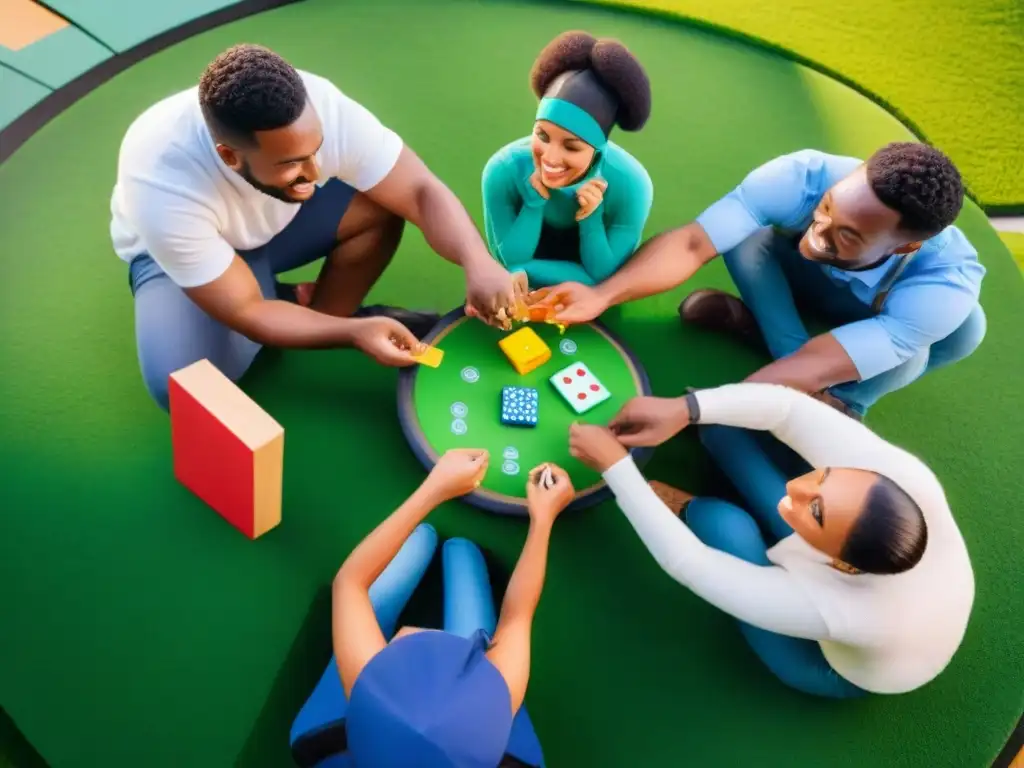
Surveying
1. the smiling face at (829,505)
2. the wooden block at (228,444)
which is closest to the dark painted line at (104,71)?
the wooden block at (228,444)

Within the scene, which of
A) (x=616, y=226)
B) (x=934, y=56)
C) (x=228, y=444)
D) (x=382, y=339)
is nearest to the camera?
(x=228, y=444)

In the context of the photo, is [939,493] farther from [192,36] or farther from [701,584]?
[192,36]

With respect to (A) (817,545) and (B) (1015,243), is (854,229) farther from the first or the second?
(B) (1015,243)

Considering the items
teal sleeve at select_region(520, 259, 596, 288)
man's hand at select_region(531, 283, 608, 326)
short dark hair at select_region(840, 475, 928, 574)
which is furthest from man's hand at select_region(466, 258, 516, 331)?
short dark hair at select_region(840, 475, 928, 574)

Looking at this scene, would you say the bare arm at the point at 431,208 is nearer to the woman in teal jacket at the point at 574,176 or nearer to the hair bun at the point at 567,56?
the woman in teal jacket at the point at 574,176

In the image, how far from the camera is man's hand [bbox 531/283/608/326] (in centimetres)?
223

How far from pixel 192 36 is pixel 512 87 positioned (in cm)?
108

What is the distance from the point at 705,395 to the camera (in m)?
1.97

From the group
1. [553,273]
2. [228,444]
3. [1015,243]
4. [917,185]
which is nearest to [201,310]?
[228,444]

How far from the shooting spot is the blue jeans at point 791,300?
225 centimetres

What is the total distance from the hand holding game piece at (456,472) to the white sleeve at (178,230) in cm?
62

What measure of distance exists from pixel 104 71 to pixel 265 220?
1259 mm

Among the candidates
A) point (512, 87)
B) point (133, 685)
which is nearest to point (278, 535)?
point (133, 685)

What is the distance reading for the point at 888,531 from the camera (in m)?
1.50
